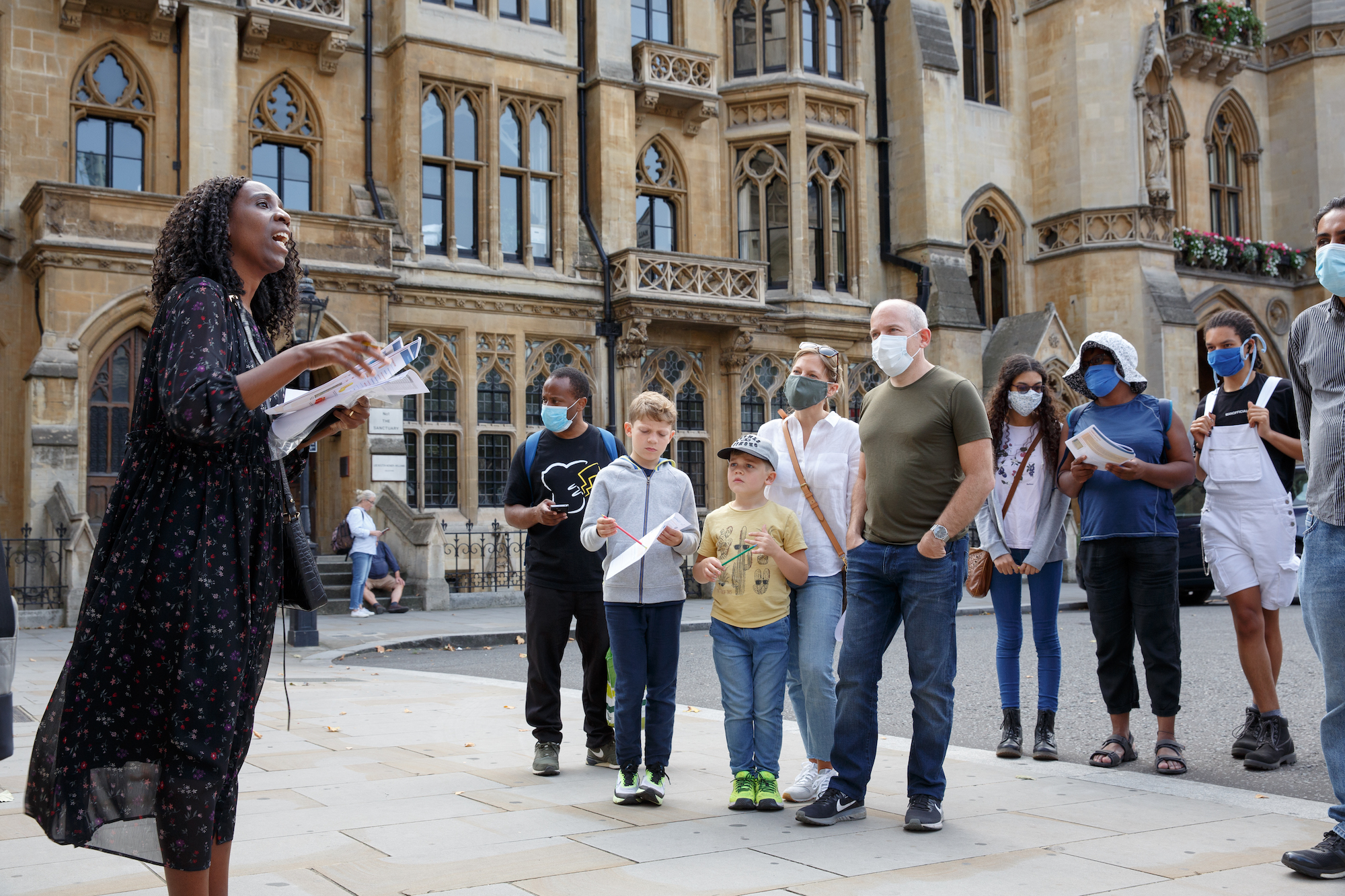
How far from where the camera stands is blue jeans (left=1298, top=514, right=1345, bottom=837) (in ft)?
13.1

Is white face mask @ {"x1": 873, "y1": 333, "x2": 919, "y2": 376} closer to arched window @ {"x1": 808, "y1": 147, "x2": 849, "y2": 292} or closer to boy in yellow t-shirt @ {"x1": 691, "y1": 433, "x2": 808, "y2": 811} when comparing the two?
boy in yellow t-shirt @ {"x1": 691, "y1": 433, "x2": 808, "y2": 811}

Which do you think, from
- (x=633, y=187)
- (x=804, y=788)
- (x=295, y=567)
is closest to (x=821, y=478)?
(x=804, y=788)

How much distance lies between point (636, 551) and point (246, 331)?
2228 mm

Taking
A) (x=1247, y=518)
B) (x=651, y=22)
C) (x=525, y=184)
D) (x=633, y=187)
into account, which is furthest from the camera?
(x=651, y=22)

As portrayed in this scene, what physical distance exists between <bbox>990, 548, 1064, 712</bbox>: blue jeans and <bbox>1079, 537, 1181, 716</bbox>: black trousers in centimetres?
22

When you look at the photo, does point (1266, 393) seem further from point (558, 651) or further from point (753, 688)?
point (558, 651)

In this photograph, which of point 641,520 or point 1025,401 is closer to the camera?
point 641,520

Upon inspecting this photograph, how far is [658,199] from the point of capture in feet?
72.7

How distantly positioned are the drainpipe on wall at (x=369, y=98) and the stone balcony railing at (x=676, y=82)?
177 inches

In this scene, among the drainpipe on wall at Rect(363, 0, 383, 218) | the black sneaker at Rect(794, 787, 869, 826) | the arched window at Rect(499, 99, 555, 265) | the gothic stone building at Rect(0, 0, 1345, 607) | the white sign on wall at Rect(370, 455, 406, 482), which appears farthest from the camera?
the arched window at Rect(499, 99, 555, 265)

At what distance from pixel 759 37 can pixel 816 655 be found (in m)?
19.4

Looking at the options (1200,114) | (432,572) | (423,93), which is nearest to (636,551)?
(432,572)

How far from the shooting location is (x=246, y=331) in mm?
3135

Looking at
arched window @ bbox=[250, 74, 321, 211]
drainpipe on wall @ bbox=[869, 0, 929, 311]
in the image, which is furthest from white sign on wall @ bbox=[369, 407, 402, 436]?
drainpipe on wall @ bbox=[869, 0, 929, 311]
